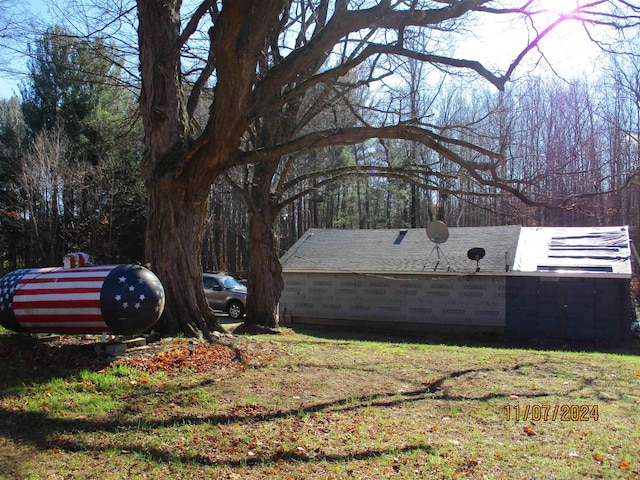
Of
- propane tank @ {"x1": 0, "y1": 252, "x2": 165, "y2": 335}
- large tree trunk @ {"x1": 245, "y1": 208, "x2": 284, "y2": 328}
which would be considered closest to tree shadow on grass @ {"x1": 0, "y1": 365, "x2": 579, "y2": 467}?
propane tank @ {"x1": 0, "y1": 252, "x2": 165, "y2": 335}

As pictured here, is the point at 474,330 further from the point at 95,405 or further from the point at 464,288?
the point at 95,405

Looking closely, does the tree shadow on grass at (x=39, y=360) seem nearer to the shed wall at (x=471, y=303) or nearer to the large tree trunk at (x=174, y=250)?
the large tree trunk at (x=174, y=250)

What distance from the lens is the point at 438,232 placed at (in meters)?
18.6

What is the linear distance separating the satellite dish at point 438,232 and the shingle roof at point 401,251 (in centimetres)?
89

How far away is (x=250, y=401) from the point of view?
20.1 feet

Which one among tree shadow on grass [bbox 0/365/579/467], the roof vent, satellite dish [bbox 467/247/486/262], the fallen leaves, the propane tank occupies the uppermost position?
the roof vent

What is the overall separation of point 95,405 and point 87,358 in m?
1.59

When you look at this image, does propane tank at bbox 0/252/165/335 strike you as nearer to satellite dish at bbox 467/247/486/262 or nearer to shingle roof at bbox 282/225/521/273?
satellite dish at bbox 467/247/486/262

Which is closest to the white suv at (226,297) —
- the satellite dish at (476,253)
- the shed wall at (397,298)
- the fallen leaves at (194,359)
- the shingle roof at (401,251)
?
the shed wall at (397,298)

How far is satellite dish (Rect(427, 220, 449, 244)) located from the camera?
731 inches

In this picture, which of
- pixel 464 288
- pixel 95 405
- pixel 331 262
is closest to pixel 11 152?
pixel 331 262
